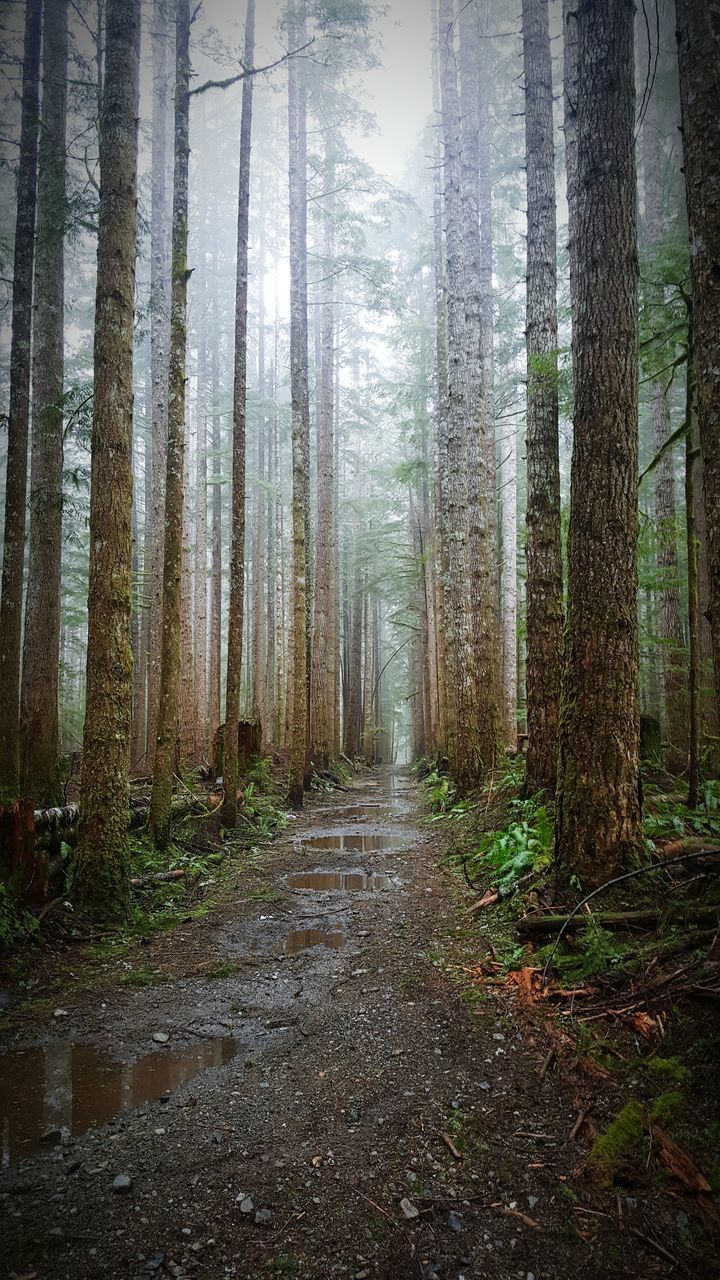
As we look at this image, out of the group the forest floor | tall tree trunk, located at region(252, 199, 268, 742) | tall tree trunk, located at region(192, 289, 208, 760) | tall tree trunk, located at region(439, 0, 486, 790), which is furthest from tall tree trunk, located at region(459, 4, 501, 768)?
tall tree trunk, located at region(252, 199, 268, 742)

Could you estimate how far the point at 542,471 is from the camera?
25.1ft

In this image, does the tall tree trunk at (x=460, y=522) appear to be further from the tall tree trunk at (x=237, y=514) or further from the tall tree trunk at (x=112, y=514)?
the tall tree trunk at (x=112, y=514)

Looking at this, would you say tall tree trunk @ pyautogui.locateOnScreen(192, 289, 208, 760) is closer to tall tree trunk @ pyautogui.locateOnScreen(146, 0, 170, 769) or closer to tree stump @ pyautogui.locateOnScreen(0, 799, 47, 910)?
tall tree trunk @ pyautogui.locateOnScreen(146, 0, 170, 769)

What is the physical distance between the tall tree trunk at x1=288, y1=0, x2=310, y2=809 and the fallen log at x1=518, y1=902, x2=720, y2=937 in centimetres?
869

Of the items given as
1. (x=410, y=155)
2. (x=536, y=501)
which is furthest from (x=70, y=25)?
(x=410, y=155)

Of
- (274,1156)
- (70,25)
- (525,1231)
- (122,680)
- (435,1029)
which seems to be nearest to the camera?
(525,1231)

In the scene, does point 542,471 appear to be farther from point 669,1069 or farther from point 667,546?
point 669,1069

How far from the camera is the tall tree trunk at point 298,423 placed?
1281cm

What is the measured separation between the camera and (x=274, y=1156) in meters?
2.46

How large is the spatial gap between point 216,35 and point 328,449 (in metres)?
9.10

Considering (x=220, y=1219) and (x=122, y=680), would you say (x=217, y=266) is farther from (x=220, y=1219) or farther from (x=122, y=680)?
(x=220, y=1219)

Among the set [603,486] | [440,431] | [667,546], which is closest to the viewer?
[603,486]

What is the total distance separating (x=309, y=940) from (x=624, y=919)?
2.69m

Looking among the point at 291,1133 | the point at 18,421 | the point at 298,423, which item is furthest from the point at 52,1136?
the point at 298,423
